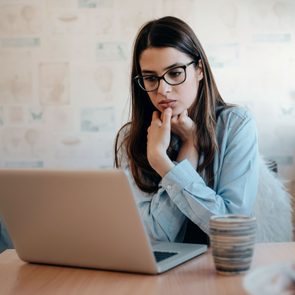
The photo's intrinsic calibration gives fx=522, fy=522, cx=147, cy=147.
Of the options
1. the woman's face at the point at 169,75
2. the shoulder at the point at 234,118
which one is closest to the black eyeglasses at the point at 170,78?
the woman's face at the point at 169,75

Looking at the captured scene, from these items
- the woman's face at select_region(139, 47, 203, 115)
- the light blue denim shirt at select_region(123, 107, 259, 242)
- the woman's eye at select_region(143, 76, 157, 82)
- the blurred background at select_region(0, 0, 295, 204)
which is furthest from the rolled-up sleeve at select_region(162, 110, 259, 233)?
the blurred background at select_region(0, 0, 295, 204)

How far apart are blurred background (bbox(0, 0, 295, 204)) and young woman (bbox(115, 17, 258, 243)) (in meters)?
0.80

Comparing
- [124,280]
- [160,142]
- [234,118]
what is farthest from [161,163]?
[124,280]

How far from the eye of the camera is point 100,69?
238 centimetres

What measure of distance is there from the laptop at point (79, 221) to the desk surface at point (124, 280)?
0.07ft

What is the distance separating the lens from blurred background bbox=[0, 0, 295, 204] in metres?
2.33

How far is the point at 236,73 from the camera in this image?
2.35 metres

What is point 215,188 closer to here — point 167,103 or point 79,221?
point 167,103

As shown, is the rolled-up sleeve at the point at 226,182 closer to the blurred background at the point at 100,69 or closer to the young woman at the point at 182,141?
the young woman at the point at 182,141

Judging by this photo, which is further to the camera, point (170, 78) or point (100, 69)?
point (100, 69)

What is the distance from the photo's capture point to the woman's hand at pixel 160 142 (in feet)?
4.21

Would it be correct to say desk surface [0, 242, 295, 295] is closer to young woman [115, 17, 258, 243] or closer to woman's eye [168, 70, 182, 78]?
young woman [115, 17, 258, 243]

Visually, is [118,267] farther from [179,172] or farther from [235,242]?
[179,172]

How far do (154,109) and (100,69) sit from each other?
83 cm
